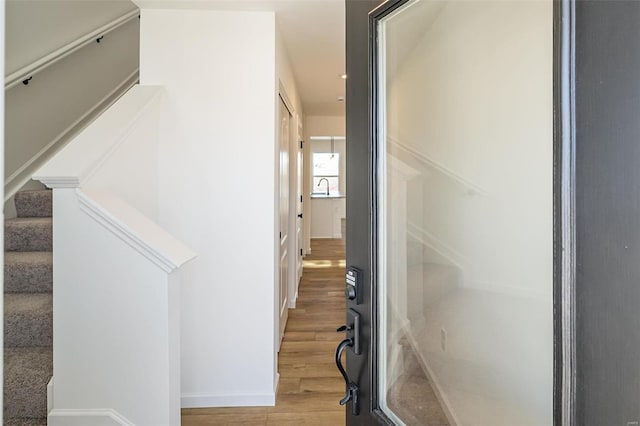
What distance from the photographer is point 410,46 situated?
0.94m

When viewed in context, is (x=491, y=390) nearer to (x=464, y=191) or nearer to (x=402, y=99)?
(x=464, y=191)

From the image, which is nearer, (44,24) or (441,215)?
(441,215)

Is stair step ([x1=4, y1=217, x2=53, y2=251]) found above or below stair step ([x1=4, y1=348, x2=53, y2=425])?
above

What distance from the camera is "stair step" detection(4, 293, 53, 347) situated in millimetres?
1933

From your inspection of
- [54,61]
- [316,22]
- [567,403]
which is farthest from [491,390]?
[54,61]

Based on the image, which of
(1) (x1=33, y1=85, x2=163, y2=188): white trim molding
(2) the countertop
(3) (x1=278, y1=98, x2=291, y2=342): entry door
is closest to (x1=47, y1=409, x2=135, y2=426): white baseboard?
(1) (x1=33, y1=85, x2=163, y2=188): white trim molding

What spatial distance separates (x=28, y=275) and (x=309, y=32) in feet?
7.92

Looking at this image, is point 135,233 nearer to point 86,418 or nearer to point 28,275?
point 86,418

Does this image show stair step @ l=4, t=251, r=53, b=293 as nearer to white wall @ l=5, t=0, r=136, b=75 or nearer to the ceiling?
white wall @ l=5, t=0, r=136, b=75

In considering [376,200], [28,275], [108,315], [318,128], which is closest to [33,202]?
[28,275]

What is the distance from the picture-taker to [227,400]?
2443 mm

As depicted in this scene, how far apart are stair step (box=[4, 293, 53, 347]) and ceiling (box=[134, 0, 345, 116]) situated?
1.85 meters

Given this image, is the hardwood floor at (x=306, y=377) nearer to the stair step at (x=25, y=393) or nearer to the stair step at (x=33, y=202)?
the stair step at (x=25, y=393)

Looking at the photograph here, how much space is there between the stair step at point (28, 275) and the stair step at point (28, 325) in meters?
0.21
